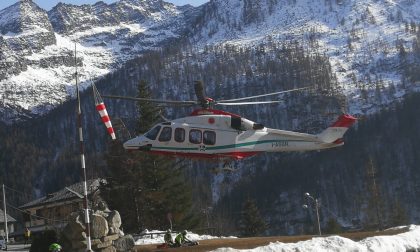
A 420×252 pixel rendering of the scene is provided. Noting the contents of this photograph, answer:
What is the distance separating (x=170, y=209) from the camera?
54406 millimetres

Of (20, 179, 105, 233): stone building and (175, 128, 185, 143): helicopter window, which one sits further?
(20, 179, 105, 233): stone building

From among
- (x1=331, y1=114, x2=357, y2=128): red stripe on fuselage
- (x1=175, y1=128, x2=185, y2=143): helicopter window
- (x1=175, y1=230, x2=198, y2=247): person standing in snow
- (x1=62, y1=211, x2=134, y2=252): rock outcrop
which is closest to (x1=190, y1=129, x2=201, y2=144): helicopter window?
(x1=175, y1=128, x2=185, y2=143): helicopter window

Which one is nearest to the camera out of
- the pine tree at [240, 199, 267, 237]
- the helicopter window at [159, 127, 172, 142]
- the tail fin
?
the helicopter window at [159, 127, 172, 142]

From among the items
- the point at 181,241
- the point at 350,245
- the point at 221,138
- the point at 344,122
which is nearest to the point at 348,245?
the point at 350,245

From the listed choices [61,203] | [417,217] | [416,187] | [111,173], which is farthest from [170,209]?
[416,187]

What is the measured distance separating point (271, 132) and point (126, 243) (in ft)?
27.5

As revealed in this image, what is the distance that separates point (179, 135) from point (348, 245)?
909 centimetres

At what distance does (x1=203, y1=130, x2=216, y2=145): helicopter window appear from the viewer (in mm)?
27656

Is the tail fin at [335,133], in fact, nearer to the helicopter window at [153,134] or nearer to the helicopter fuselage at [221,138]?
the helicopter fuselage at [221,138]

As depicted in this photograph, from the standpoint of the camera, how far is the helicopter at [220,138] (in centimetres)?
2770

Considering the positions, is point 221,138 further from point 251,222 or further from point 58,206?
point 58,206

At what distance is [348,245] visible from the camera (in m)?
23.7

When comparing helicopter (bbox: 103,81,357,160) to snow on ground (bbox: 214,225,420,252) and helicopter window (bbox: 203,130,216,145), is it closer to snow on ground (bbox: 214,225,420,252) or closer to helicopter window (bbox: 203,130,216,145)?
helicopter window (bbox: 203,130,216,145)

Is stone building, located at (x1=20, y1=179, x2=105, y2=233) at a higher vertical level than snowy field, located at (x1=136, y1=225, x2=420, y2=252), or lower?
higher
